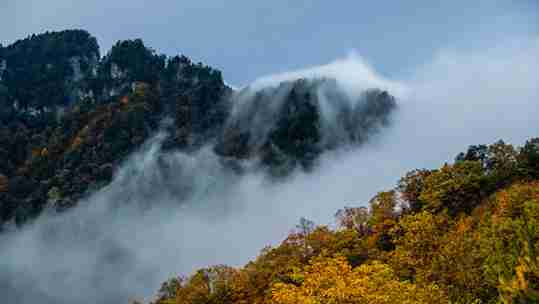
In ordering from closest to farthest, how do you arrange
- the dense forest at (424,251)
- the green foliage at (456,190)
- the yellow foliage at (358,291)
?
the dense forest at (424,251)
the yellow foliage at (358,291)
the green foliage at (456,190)

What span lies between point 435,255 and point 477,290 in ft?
45.9

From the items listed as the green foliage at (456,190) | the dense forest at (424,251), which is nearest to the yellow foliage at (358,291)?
the dense forest at (424,251)

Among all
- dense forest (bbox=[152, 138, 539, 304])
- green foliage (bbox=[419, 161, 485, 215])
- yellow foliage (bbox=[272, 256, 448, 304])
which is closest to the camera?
dense forest (bbox=[152, 138, 539, 304])

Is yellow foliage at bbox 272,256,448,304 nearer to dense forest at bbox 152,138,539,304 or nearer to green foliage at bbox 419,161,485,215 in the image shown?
dense forest at bbox 152,138,539,304

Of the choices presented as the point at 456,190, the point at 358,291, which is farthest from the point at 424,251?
the point at 456,190

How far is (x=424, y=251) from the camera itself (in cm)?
5822

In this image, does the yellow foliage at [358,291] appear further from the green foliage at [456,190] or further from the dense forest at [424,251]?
the green foliage at [456,190]

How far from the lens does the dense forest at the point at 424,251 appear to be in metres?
38.9

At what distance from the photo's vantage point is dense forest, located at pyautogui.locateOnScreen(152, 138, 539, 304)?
38875 mm

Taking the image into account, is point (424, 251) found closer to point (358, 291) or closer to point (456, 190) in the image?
point (358, 291)

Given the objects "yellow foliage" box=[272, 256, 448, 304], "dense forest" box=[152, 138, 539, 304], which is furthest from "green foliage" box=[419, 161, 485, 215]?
"yellow foliage" box=[272, 256, 448, 304]

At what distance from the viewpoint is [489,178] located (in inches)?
3671

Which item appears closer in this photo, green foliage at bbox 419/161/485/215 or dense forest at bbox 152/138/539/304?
dense forest at bbox 152/138/539/304

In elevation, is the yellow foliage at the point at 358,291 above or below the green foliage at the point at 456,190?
below
